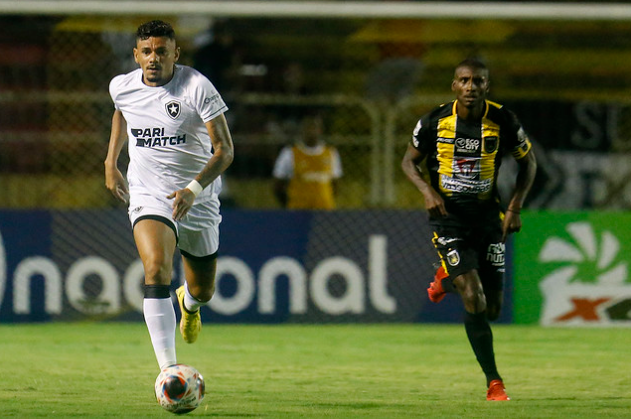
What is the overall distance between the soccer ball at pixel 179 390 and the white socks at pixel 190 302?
6.95 ft

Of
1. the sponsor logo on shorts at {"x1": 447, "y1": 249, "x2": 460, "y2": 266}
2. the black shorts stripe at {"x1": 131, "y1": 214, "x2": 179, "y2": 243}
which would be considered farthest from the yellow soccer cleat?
the sponsor logo on shorts at {"x1": 447, "y1": 249, "x2": 460, "y2": 266}

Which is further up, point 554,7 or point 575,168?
point 554,7

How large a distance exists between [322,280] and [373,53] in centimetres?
318

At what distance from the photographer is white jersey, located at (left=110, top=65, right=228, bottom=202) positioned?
6.80 metres

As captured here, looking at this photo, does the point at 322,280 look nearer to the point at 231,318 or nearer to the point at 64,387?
the point at 231,318

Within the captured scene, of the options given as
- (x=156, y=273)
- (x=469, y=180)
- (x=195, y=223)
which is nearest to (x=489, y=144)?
(x=469, y=180)

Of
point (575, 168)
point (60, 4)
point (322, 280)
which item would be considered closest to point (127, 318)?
point (322, 280)

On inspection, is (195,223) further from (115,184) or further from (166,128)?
(166,128)

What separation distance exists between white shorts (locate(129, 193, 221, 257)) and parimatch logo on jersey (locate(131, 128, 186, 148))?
0.31 meters

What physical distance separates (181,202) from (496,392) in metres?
2.10

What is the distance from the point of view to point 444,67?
14.1 m

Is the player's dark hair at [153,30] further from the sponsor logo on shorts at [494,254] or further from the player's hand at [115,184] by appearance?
the sponsor logo on shorts at [494,254]

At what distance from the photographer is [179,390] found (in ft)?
→ 18.9

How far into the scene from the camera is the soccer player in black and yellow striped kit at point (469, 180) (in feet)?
23.5
